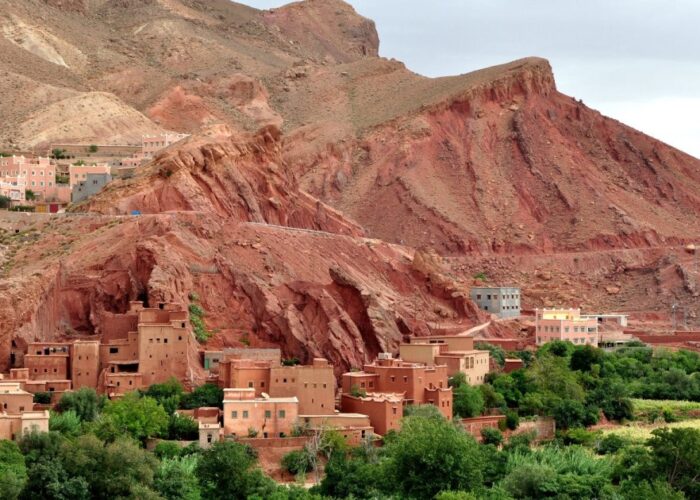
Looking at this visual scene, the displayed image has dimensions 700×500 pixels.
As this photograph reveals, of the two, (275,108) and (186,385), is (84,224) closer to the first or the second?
(186,385)

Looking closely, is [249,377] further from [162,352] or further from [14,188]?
[14,188]

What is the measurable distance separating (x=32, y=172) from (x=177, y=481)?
48.6 metres

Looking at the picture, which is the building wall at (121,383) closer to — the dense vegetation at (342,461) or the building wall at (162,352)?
the building wall at (162,352)

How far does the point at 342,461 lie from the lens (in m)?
79.0

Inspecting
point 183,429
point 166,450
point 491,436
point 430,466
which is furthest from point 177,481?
point 491,436

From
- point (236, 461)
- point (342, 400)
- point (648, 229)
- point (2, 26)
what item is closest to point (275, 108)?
point (2, 26)

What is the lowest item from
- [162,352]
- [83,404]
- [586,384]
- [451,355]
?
[83,404]

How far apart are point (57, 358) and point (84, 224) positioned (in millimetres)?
17976

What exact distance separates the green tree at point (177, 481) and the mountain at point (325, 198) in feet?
50.9

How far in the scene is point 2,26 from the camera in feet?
578

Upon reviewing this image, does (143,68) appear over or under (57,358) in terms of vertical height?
over

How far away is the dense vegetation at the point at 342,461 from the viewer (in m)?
73.2

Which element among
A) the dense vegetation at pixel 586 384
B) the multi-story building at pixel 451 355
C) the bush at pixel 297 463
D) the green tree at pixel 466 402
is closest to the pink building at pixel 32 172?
the multi-story building at pixel 451 355

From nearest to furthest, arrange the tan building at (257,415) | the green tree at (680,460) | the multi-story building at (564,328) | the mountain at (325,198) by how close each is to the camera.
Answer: the green tree at (680,460) < the tan building at (257,415) < the mountain at (325,198) < the multi-story building at (564,328)
